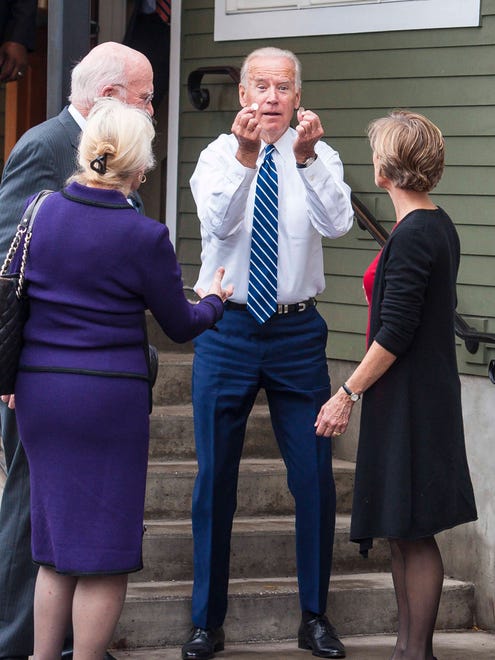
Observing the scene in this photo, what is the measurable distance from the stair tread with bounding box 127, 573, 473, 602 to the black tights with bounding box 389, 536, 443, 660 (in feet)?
3.31

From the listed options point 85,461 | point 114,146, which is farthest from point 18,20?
point 85,461

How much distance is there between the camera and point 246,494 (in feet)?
19.3

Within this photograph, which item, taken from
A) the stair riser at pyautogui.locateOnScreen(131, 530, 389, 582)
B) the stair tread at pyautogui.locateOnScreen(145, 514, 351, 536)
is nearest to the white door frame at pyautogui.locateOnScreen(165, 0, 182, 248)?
the stair tread at pyautogui.locateOnScreen(145, 514, 351, 536)

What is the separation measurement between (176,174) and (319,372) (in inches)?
93.0

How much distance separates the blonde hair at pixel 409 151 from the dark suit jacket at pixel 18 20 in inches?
127

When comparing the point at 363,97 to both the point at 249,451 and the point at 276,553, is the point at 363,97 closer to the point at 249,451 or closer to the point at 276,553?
the point at 249,451

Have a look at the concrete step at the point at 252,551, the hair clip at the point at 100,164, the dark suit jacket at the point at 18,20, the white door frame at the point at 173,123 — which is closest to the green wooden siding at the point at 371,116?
the white door frame at the point at 173,123

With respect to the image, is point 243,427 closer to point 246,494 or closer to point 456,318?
point 246,494

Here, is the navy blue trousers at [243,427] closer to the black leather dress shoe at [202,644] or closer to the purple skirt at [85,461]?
the black leather dress shoe at [202,644]

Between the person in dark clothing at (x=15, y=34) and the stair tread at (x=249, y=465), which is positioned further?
the person in dark clothing at (x=15, y=34)

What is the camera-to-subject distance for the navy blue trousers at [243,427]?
495 centimetres

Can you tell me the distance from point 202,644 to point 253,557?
0.69 metres

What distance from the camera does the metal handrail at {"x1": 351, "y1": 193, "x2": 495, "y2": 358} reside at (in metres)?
5.49

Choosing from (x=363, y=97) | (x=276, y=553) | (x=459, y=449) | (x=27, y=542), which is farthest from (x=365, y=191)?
(x=27, y=542)
